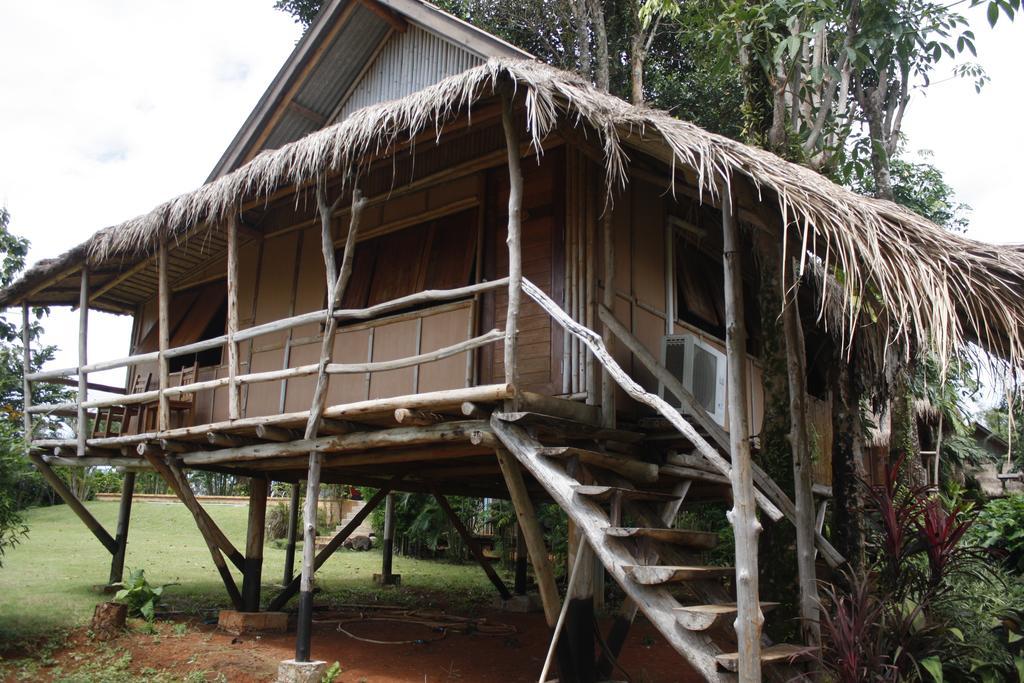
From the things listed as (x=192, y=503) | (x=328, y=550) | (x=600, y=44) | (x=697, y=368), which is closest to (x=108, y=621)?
(x=192, y=503)

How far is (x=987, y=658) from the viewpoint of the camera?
541 cm

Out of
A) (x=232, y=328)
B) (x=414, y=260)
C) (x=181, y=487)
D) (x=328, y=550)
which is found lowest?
(x=328, y=550)

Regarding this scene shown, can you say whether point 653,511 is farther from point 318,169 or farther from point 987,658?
point 318,169

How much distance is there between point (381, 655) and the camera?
7.50 m

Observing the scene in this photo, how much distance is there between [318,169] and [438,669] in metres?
4.27

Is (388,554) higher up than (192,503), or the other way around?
(192,503)

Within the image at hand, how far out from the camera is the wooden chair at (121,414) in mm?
9297

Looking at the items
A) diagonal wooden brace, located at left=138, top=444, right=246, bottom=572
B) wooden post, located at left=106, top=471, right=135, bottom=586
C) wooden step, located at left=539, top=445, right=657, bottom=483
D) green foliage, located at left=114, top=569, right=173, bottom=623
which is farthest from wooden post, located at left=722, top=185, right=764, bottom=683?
wooden post, located at left=106, top=471, right=135, bottom=586

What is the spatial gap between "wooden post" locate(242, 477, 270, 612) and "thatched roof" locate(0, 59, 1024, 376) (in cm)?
449

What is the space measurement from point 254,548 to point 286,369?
2.76 metres

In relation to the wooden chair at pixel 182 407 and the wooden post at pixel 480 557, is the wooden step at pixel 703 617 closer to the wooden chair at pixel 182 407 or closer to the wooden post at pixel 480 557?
the wooden post at pixel 480 557

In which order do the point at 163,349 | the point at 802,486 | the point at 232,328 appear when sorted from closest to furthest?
the point at 802,486, the point at 232,328, the point at 163,349

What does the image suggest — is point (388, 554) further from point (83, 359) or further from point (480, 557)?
point (83, 359)

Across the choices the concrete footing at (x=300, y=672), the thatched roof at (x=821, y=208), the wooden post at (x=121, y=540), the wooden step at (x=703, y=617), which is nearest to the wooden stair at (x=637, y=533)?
the wooden step at (x=703, y=617)
